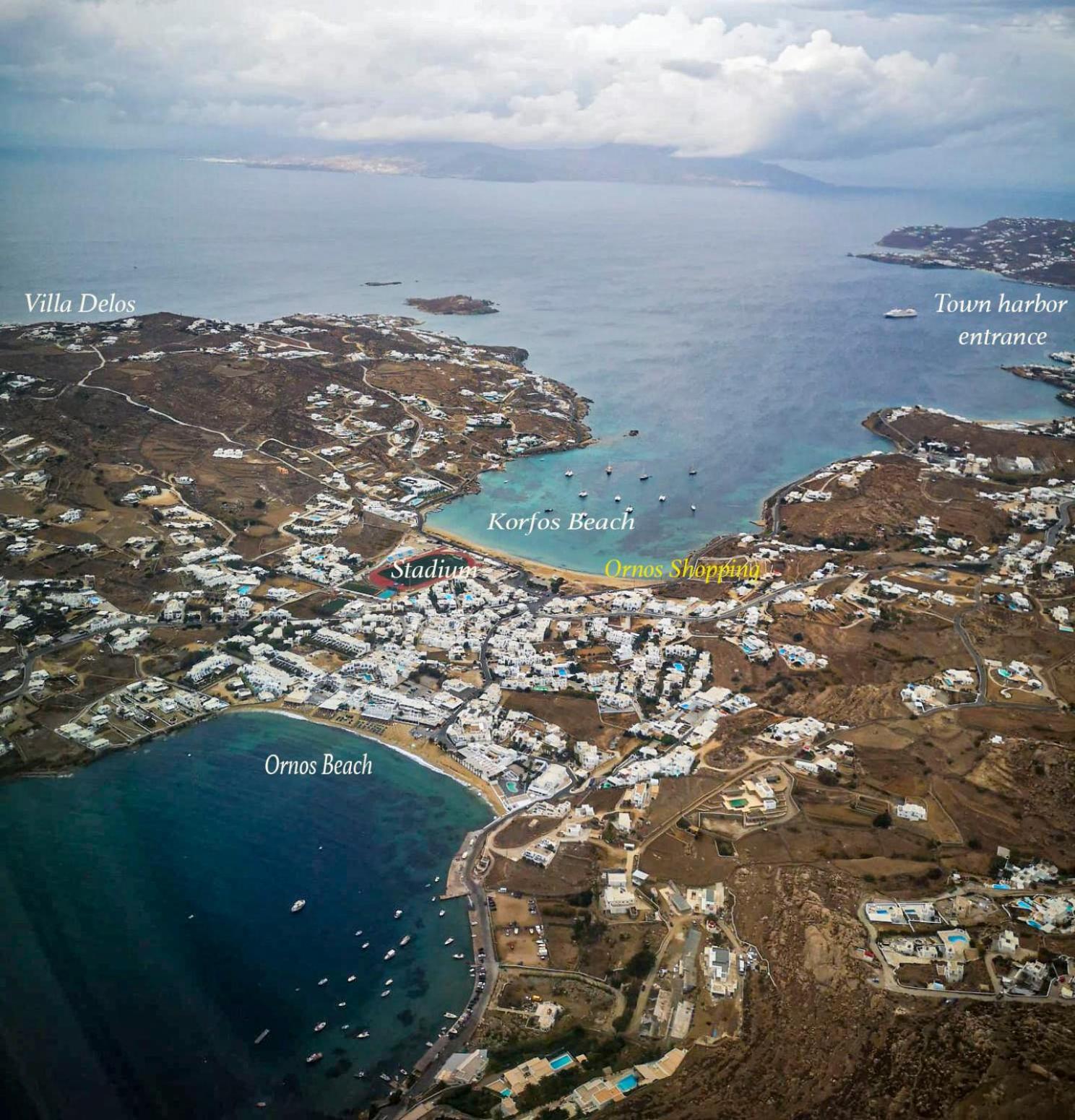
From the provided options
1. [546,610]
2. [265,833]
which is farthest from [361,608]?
[265,833]

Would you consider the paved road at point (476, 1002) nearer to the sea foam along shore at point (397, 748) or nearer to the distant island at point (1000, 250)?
the sea foam along shore at point (397, 748)

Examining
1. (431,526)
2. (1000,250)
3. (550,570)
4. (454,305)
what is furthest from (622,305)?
(1000,250)

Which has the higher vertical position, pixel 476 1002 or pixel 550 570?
pixel 550 570

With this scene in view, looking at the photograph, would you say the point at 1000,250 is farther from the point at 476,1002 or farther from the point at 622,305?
the point at 476,1002

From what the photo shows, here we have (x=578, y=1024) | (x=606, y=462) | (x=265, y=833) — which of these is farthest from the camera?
(x=606, y=462)

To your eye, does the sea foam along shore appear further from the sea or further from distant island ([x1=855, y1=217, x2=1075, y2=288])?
distant island ([x1=855, y1=217, x2=1075, y2=288])

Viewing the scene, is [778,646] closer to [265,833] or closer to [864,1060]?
[864,1060]
